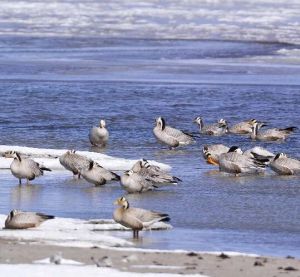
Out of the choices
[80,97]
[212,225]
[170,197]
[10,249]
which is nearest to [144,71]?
[80,97]

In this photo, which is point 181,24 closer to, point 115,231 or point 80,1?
point 80,1

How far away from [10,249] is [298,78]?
16.3 metres

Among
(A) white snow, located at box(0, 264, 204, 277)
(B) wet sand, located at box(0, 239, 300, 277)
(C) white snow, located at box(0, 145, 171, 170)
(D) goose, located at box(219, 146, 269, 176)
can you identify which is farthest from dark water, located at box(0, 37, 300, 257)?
(A) white snow, located at box(0, 264, 204, 277)

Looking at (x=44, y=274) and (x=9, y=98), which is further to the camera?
(x=9, y=98)

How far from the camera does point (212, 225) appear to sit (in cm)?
1055

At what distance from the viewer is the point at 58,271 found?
7.53 metres

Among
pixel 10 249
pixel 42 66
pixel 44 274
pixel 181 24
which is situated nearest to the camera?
pixel 44 274

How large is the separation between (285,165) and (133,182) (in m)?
2.40

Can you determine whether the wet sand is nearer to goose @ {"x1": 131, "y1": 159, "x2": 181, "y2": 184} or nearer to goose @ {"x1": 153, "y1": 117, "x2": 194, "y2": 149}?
goose @ {"x1": 131, "y1": 159, "x2": 181, "y2": 184}

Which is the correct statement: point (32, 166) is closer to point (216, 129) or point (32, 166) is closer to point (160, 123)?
point (160, 123)

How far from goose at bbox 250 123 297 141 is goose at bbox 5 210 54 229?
7.50 metres

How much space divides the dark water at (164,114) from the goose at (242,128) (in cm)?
16

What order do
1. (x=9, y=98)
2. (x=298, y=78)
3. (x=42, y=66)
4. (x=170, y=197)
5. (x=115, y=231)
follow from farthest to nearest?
(x=42, y=66) → (x=298, y=78) → (x=9, y=98) → (x=170, y=197) → (x=115, y=231)

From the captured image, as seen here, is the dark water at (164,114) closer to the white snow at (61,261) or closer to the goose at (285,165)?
the goose at (285,165)
